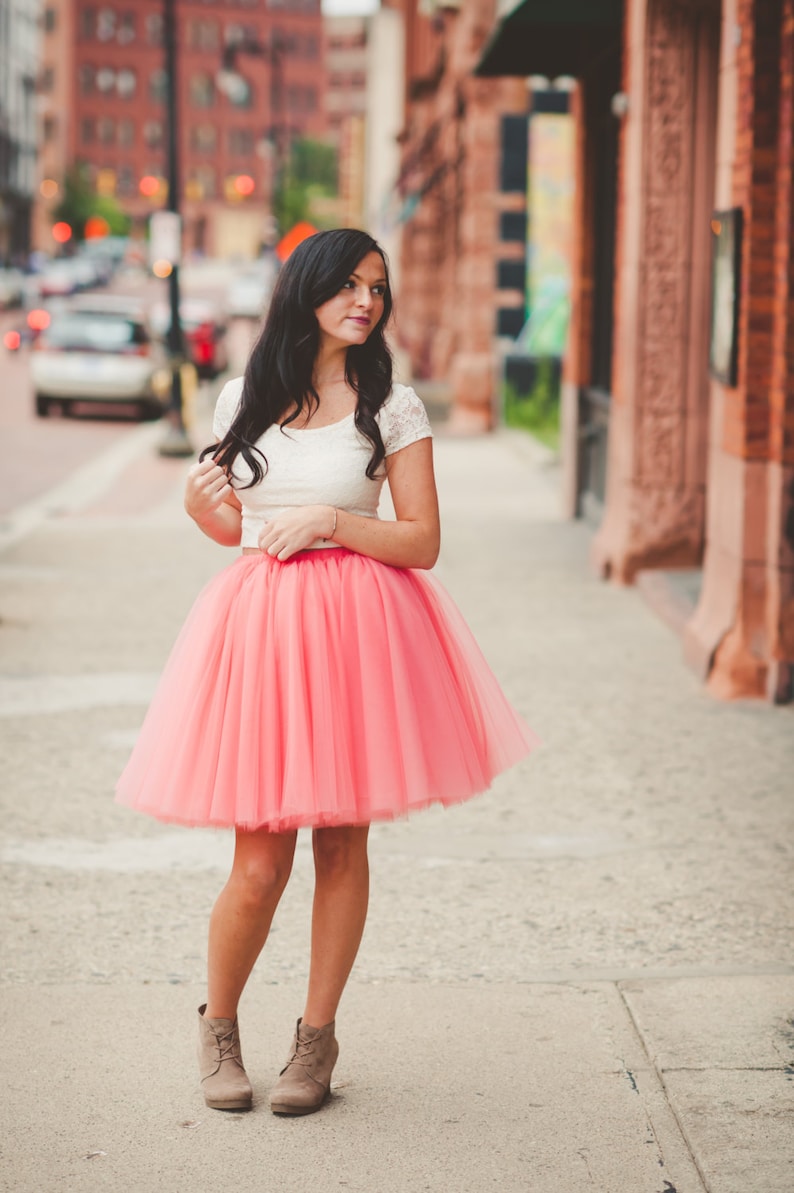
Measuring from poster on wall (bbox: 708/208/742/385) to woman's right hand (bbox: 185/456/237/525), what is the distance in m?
4.59

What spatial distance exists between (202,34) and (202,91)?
485 centimetres

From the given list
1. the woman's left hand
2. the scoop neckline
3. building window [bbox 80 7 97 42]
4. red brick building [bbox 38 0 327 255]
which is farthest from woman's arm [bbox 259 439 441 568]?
building window [bbox 80 7 97 42]

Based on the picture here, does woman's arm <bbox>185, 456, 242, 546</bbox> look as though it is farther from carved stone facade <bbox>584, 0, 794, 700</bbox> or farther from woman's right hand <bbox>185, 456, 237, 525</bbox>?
carved stone facade <bbox>584, 0, 794, 700</bbox>

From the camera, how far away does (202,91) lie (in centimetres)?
15350

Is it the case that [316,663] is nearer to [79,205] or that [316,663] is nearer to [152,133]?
[79,205]

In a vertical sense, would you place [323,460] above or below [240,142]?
below

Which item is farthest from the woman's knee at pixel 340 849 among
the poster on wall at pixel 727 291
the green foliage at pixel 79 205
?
the green foliage at pixel 79 205

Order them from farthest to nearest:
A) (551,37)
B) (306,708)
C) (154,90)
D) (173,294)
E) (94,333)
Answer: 1. (154,90)
2. (94,333)
3. (173,294)
4. (551,37)
5. (306,708)

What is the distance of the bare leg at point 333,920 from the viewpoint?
146 inches

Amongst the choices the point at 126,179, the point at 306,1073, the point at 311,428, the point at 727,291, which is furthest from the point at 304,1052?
the point at 126,179

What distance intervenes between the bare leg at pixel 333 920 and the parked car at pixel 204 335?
2749 centimetres

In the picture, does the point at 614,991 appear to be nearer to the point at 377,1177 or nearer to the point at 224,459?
the point at 377,1177

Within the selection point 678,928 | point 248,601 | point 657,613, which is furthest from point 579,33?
point 248,601

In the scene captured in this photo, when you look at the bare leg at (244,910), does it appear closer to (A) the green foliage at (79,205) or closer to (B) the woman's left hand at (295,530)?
(B) the woman's left hand at (295,530)
